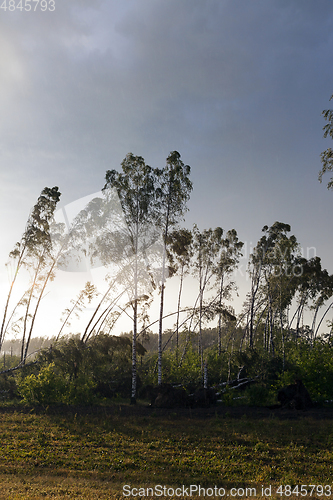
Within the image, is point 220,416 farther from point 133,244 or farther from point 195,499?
point 133,244

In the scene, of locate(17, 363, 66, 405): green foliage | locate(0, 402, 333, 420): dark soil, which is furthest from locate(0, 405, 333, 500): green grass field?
locate(17, 363, 66, 405): green foliage

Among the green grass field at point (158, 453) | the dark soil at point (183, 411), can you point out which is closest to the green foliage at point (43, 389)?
the dark soil at point (183, 411)

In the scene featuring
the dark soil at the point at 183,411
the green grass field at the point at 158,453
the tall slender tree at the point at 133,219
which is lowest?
the dark soil at the point at 183,411

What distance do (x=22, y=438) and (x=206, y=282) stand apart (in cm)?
1966

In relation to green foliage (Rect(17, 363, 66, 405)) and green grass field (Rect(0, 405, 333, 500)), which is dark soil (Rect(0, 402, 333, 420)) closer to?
green grass field (Rect(0, 405, 333, 500))

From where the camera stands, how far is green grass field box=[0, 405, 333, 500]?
8328mm

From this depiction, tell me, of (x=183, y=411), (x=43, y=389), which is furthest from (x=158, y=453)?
(x=43, y=389)

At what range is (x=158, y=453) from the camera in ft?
35.0

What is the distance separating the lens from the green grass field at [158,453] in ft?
27.3

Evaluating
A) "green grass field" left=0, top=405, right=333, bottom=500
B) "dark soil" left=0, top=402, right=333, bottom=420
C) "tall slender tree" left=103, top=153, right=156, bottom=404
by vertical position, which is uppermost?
"tall slender tree" left=103, top=153, right=156, bottom=404

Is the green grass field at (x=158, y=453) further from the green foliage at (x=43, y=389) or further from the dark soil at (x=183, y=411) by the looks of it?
the green foliage at (x=43, y=389)

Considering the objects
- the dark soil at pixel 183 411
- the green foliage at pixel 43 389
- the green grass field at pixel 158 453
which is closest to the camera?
the green grass field at pixel 158 453

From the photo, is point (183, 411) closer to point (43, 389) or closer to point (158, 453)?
point (158, 453)

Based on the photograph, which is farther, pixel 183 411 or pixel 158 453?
pixel 183 411
